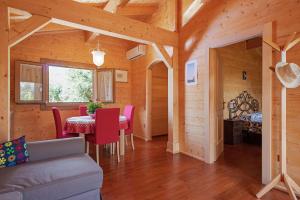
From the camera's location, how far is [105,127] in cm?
291

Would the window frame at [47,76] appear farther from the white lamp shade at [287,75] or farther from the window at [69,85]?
the white lamp shade at [287,75]

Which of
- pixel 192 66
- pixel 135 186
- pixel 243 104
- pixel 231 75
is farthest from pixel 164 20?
pixel 135 186

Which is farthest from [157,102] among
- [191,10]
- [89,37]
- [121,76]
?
[191,10]

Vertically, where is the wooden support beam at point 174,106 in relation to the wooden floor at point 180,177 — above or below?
above

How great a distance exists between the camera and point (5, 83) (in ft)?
7.01

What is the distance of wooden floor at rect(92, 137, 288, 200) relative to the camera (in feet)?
6.77

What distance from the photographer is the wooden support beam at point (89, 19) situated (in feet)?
7.55

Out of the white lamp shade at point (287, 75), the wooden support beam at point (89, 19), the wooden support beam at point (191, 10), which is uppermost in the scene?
the wooden support beam at point (191, 10)

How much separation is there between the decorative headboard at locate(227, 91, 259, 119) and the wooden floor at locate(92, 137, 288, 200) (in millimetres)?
1437

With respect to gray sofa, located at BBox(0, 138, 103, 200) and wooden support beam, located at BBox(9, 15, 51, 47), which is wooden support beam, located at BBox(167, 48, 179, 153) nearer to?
gray sofa, located at BBox(0, 138, 103, 200)

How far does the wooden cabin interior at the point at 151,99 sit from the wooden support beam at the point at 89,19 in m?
0.02

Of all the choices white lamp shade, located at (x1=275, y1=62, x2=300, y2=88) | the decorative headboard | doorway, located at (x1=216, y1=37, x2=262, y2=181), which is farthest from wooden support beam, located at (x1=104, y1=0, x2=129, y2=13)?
the decorative headboard

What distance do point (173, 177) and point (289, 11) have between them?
2634 mm

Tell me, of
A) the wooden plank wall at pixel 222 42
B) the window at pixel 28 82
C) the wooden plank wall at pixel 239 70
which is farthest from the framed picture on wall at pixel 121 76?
the wooden plank wall at pixel 239 70
